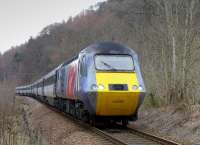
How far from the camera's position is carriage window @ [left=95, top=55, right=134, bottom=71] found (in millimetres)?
15578

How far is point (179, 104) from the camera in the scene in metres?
16.4

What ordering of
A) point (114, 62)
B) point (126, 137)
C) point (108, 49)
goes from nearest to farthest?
point (126, 137) < point (114, 62) < point (108, 49)

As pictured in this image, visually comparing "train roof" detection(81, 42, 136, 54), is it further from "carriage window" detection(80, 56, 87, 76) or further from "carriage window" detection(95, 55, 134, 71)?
"carriage window" detection(80, 56, 87, 76)

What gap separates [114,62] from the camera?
15719 mm

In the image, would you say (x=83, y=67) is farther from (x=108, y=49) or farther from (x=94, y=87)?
(x=94, y=87)

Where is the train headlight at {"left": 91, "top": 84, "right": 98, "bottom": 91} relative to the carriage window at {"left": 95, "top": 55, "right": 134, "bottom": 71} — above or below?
below

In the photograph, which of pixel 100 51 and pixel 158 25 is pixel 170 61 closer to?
pixel 158 25

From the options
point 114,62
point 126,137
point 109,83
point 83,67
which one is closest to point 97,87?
point 109,83

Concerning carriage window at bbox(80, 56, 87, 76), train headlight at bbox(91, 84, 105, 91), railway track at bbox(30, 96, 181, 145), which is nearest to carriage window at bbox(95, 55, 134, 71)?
carriage window at bbox(80, 56, 87, 76)

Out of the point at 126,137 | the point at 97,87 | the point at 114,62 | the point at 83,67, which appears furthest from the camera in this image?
the point at 83,67

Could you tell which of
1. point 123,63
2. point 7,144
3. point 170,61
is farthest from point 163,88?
point 7,144

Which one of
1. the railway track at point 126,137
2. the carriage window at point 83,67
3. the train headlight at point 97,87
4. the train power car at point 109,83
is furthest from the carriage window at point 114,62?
the railway track at point 126,137

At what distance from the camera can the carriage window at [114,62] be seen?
51.1ft

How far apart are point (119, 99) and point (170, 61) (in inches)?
179
